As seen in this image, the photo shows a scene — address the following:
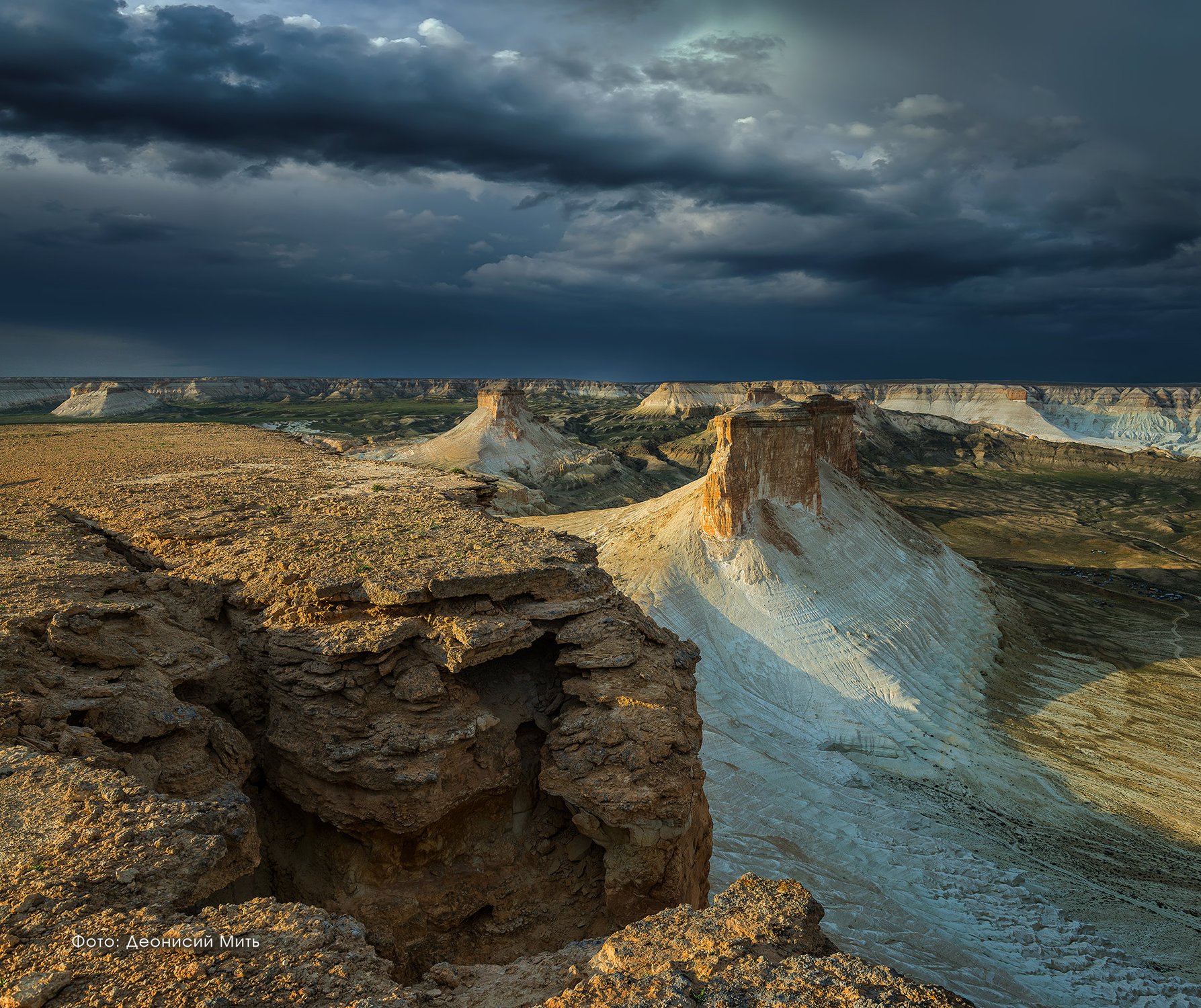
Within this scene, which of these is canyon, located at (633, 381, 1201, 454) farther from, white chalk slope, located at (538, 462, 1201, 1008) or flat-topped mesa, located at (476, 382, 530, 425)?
white chalk slope, located at (538, 462, 1201, 1008)

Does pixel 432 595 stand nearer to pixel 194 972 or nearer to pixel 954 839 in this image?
pixel 194 972

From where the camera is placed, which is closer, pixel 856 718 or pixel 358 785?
pixel 358 785

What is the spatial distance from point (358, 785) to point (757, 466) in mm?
23718

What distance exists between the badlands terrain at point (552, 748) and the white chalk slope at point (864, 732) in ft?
0.37

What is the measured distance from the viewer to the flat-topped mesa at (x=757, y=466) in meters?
28.2

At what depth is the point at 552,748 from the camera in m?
7.68

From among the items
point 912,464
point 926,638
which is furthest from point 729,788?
point 912,464

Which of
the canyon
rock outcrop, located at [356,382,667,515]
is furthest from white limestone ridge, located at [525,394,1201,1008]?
the canyon

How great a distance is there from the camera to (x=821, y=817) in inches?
667

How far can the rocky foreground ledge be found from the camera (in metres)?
4.25

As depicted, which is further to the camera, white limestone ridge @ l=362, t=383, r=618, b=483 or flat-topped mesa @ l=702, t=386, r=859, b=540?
white limestone ridge @ l=362, t=383, r=618, b=483

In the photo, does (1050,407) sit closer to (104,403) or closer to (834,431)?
(834,431)

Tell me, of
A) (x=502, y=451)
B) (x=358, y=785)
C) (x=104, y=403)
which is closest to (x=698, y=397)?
(x=502, y=451)

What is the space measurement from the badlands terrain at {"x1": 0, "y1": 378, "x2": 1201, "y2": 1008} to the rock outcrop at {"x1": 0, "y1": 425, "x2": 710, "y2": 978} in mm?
40
